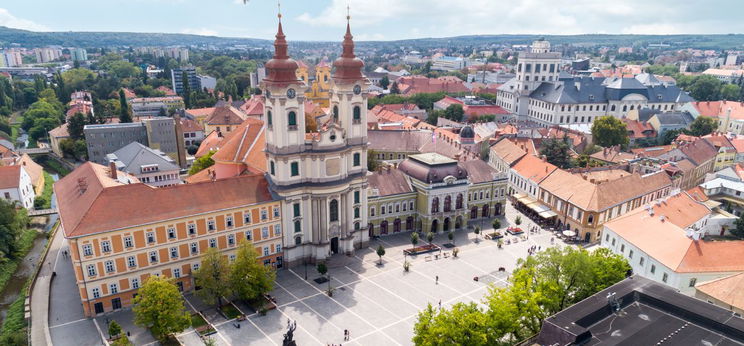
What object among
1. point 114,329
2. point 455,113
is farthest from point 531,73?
point 114,329

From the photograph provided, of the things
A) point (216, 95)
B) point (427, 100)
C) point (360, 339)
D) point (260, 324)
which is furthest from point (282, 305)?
point (216, 95)

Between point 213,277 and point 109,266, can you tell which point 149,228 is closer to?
point 109,266

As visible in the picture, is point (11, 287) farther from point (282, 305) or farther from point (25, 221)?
point (282, 305)

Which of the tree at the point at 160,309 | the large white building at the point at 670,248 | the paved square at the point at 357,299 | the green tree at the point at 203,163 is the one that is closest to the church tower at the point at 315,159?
the paved square at the point at 357,299

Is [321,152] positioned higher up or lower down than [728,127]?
higher up

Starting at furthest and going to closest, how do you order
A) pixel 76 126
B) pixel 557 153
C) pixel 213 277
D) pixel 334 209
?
pixel 76 126, pixel 557 153, pixel 334 209, pixel 213 277

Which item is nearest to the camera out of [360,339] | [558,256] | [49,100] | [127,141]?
[558,256]

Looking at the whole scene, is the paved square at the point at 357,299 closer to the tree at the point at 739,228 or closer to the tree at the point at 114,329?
the tree at the point at 114,329
